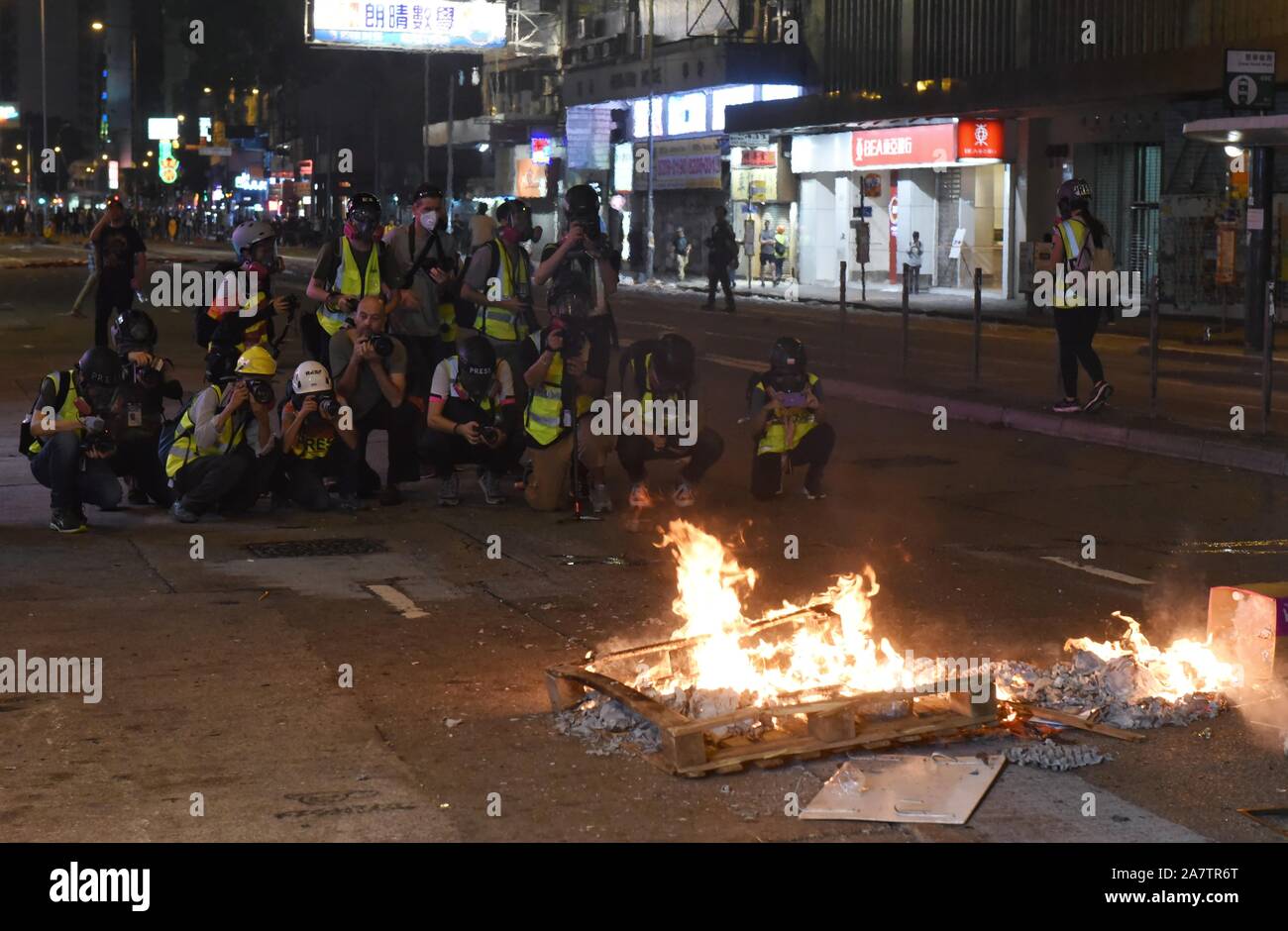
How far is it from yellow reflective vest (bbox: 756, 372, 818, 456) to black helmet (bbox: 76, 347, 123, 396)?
13.5 feet

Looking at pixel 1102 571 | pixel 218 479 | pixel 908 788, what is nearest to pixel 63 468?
pixel 218 479

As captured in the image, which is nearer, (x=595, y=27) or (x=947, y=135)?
(x=947, y=135)

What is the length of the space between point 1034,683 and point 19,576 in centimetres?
535

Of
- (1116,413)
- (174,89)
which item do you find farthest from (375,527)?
(174,89)

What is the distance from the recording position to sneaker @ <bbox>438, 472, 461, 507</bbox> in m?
11.5

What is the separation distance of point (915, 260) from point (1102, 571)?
3243 cm

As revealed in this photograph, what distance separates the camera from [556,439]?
11180mm

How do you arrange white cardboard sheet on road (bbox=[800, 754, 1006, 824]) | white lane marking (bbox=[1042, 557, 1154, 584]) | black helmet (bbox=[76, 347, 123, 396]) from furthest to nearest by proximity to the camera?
1. black helmet (bbox=[76, 347, 123, 396])
2. white lane marking (bbox=[1042, 557, 1154, 584])
3. white cardboard sheet on road (bbox=[800, 754, 1006, 824])

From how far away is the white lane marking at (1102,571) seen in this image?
929cm

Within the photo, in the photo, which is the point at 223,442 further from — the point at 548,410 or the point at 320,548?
the point at 548,410

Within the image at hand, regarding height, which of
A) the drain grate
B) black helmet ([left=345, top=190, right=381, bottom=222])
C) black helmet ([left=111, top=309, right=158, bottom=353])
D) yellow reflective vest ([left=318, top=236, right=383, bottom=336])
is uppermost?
black helmet ([left=345, top=190, right=381, bottom=222])

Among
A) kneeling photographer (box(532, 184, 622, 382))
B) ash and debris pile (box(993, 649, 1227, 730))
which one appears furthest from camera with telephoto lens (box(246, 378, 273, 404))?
ash and debris pile (box(993, 649, 1227, 730))

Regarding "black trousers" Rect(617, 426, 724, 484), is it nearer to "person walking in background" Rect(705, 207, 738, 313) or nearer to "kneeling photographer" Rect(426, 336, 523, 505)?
"kneeling photographer" Rect(426, 336, 523, 505)
